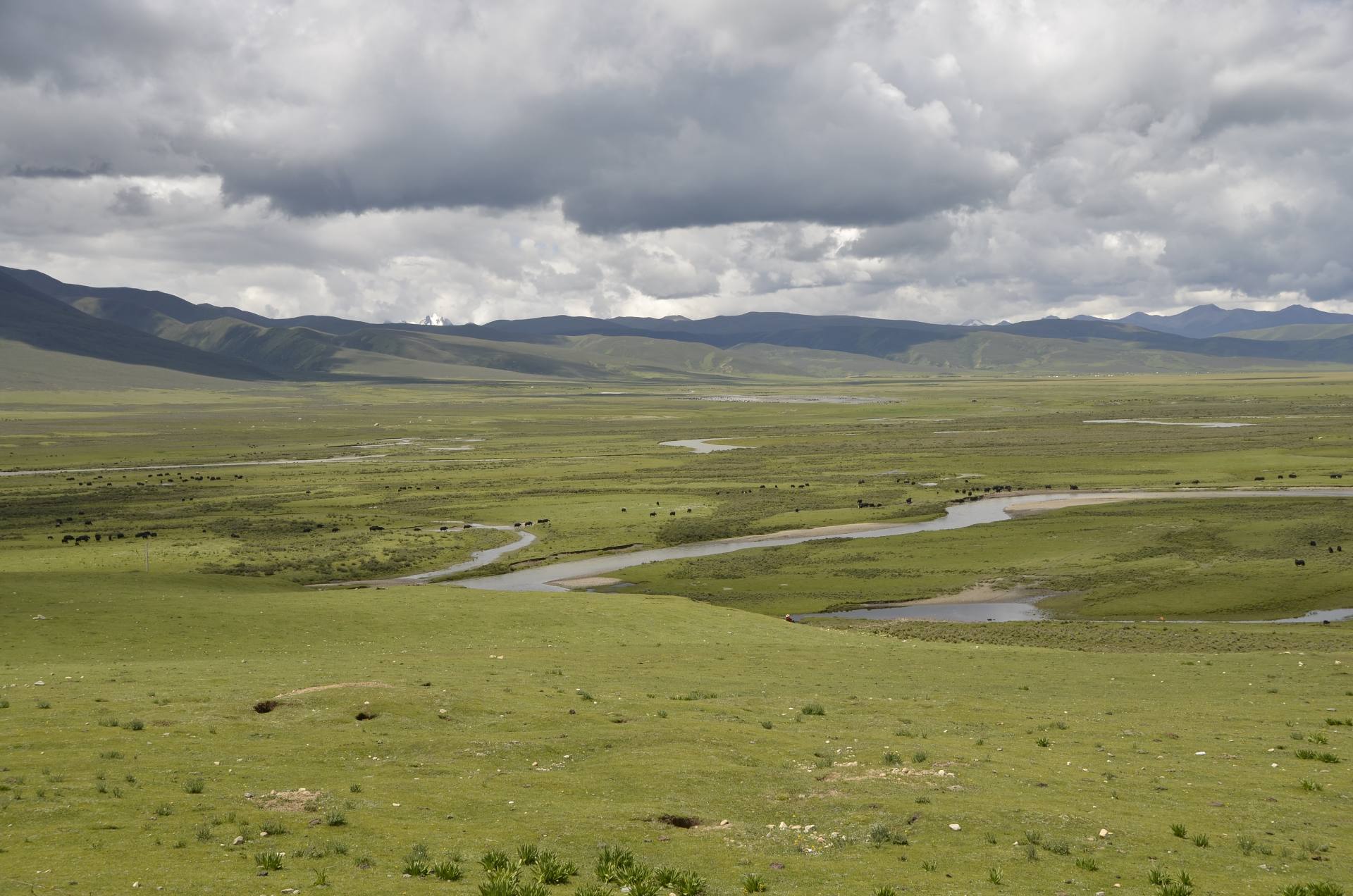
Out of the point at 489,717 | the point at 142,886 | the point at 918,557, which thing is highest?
the point at 142,886

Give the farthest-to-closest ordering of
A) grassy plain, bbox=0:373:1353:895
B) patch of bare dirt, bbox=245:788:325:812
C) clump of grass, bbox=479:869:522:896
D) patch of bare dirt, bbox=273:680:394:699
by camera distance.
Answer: patch of bare dirt, bbox=273:680:394:699 → patch of bare dirt, bbox=245:788:325:812 → grassy plain, bbox=0:373:1353:895 → clump of grass, bbox=479:869:522:896

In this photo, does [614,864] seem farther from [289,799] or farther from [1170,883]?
[1170,883]

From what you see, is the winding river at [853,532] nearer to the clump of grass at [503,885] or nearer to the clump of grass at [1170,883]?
the clump of grass at [503,885]

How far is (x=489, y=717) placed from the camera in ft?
86.9

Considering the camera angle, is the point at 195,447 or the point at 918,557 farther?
the point at 195,447

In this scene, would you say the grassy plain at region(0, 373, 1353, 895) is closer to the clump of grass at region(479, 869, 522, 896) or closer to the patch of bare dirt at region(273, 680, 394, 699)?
the clump of grass at region(479, 869, 522, 896)

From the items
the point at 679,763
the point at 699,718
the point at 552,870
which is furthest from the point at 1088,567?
the point at 552,870

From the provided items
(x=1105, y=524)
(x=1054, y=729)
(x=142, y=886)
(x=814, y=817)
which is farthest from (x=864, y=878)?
(x=1105, y=524)

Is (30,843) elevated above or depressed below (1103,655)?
above

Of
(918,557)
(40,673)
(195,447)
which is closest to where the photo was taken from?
(40,673)

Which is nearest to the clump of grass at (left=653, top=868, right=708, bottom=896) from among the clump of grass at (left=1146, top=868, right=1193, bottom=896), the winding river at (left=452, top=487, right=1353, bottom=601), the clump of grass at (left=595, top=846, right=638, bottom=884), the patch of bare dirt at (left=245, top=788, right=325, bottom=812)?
the clump of grass at (left=595, top=846, right=638, bottom=884)

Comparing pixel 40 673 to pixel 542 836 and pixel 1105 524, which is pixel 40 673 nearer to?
pixel 542 836

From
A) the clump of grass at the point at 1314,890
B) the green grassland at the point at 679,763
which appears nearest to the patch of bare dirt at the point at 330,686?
the green grassland at the point at 679,763

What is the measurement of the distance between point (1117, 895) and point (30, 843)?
58.6 ft
